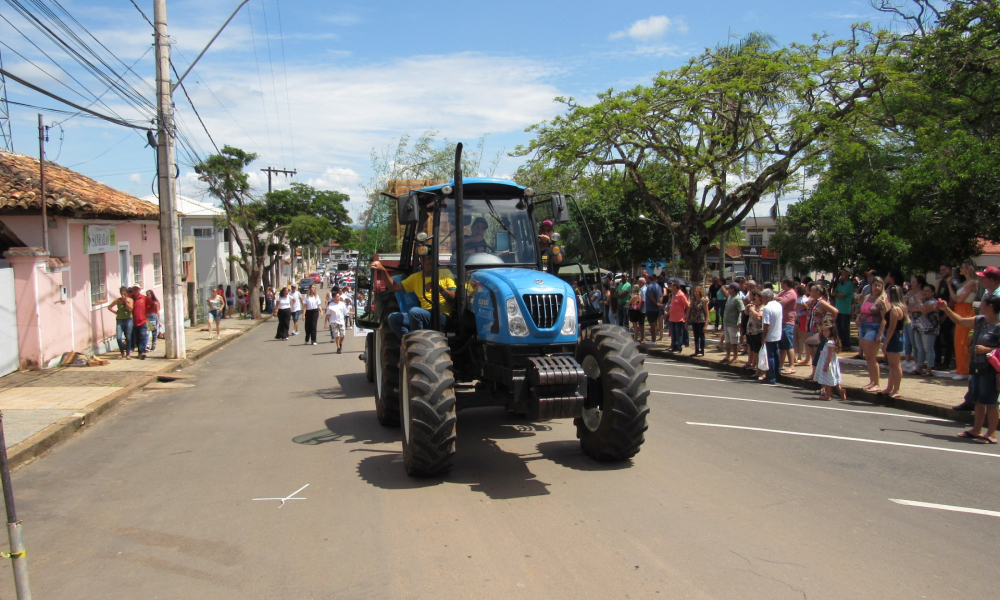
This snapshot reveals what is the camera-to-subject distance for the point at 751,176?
1934 centimetres

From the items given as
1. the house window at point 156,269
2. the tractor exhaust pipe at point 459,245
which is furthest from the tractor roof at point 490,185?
the house window at point 156,269

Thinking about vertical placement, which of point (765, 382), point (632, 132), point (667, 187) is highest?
point (632, 132)

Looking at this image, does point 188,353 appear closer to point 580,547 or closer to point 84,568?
point 84,568

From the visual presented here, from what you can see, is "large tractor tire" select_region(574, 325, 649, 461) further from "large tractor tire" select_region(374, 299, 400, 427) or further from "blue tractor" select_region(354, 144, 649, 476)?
"large tractor tire" select_region(374, 299, 400, 427)

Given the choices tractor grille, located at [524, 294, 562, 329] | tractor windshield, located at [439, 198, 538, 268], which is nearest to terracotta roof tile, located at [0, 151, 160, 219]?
tractor windshield, located at [439, 198, 538, 268]

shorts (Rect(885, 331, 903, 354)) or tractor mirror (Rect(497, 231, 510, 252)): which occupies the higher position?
tractor mirror (Rect(497, 231, 510, 252))

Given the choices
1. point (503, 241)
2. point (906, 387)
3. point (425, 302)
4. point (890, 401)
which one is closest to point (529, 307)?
point (503, 241)

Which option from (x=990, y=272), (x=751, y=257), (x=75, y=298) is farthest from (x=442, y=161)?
(x=751, y=257)

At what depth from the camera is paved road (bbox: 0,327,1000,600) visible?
423 cm

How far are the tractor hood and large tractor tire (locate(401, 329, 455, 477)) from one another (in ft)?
1.64

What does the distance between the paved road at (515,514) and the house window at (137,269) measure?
13.3 m

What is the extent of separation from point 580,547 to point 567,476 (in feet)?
5.01

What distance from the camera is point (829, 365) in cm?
1036

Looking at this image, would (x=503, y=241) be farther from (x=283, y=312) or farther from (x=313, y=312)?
(x=283, y=312)
